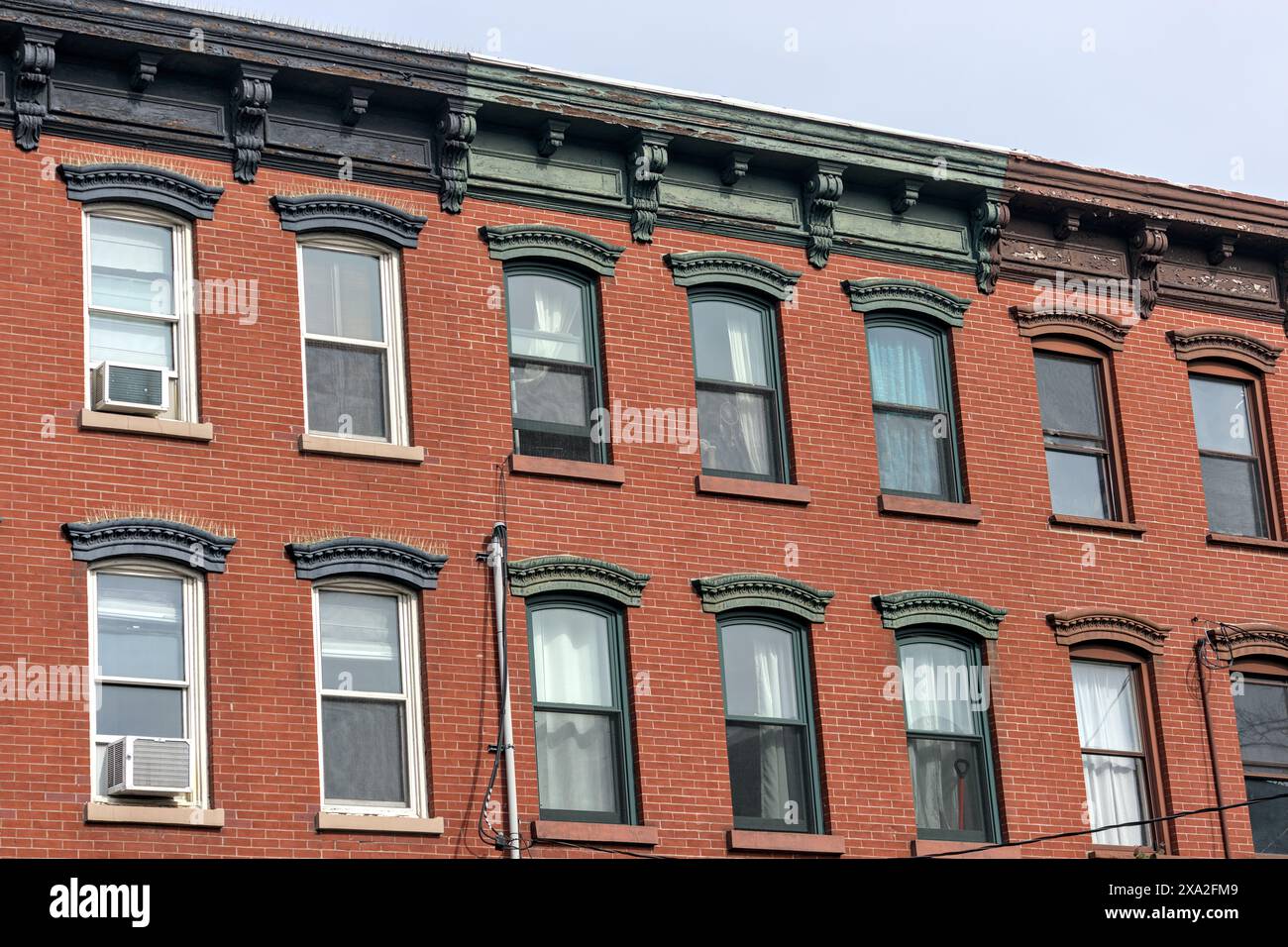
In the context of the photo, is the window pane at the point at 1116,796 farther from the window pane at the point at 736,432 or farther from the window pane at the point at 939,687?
the window pane at the point at 736,432

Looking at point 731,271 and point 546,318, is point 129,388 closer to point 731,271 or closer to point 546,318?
point 546,318

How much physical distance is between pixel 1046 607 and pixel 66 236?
394 inches

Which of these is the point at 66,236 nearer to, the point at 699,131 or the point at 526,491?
the point at 526,491

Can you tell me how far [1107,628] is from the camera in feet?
74.5

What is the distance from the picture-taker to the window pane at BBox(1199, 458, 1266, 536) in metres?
24.3

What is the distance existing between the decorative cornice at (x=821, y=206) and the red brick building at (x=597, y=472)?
0.19ft

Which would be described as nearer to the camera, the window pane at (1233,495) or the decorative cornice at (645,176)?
the decorative cornice at (645,176)

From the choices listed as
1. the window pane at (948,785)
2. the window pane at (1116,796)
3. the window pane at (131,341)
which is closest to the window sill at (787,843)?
the window pane at (948,785)

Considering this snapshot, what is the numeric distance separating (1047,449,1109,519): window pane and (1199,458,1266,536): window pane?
1270mm

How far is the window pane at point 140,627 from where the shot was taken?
18.5m

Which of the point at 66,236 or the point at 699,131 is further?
the point at 699,131

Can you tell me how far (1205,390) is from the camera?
81.3ft
